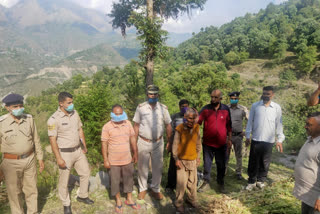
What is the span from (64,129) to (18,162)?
0.75 metres

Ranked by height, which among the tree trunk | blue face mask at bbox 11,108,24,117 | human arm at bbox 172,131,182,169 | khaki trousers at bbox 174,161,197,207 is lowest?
khaki trousers at bbox 174,161,197,207

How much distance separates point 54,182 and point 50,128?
6.09 ft

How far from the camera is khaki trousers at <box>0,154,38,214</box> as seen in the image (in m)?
2.72

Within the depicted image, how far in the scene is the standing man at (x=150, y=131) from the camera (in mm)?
3314

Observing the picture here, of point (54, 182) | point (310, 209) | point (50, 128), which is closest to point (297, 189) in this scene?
point (310, 209)

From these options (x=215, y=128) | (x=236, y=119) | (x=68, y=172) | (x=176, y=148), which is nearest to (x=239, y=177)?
(x=236, y=119)

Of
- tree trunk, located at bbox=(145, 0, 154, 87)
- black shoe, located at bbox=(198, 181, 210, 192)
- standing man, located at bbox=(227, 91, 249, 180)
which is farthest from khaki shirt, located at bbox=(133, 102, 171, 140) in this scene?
tree trunk, located at bbox=(145, 0, 154, 87)

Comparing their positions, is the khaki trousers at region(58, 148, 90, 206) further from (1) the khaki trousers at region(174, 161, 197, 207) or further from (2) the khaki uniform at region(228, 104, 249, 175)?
(2) the khaki uniform at region(228, 104, 249, 175)

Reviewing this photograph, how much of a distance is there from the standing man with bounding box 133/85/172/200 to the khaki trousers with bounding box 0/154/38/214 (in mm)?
1705

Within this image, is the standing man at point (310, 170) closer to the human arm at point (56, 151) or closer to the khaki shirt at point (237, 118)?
the khaki shirt at point (237, 118)

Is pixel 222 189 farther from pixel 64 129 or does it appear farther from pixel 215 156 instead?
pixel 64 129

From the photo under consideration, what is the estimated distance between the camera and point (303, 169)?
7.35 ft

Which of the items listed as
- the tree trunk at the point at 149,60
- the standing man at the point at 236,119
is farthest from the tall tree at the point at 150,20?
the standing man at the point at 236,119

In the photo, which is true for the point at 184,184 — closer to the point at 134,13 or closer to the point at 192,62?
the point at 134,13
